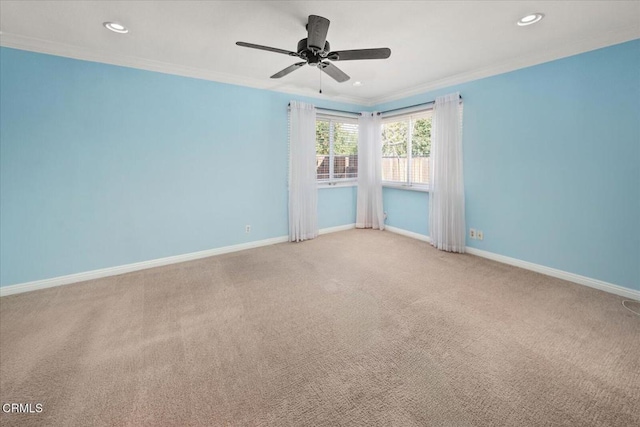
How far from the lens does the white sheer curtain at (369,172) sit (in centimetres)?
536

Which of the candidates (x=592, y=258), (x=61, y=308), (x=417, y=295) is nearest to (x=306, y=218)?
(x=417, y=295)

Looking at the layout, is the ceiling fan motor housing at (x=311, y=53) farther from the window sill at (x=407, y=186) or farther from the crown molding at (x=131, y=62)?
the window sill at (x=407, y=186)

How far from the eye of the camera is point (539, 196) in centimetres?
334

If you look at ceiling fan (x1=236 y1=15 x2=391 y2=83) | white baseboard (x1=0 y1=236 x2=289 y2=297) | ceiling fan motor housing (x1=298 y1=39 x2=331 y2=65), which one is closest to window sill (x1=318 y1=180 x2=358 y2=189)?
white baseboard (x1=0 y1=236 x2=289 y2=297)

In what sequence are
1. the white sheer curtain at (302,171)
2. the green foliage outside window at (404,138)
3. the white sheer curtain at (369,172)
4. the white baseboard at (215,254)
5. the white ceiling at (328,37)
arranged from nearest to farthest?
the white ceiling at (328,37), the white baseboard at (215,254), the white sheer curtain at (302,171), the green foliage outside window at (404,138), the white sheer curtain at (369,172)

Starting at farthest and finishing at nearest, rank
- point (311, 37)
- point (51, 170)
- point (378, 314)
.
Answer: point (51, 170) < point (378, 314) < point (311, 37)

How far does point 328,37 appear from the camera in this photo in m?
2.74

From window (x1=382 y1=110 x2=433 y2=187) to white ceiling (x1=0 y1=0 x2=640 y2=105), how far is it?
3.75 feet

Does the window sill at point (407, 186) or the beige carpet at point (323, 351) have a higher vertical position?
the window sill at point (407, 186)

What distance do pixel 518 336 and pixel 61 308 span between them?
13.1ft

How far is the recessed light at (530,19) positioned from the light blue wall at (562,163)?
943 millimetres

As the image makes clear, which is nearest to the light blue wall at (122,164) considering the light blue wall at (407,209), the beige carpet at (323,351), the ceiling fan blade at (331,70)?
the beige carpet at (323,351)

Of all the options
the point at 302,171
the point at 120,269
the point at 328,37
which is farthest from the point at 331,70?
the point at 120,269

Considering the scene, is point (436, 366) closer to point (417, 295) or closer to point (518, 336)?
point (518, 336)
